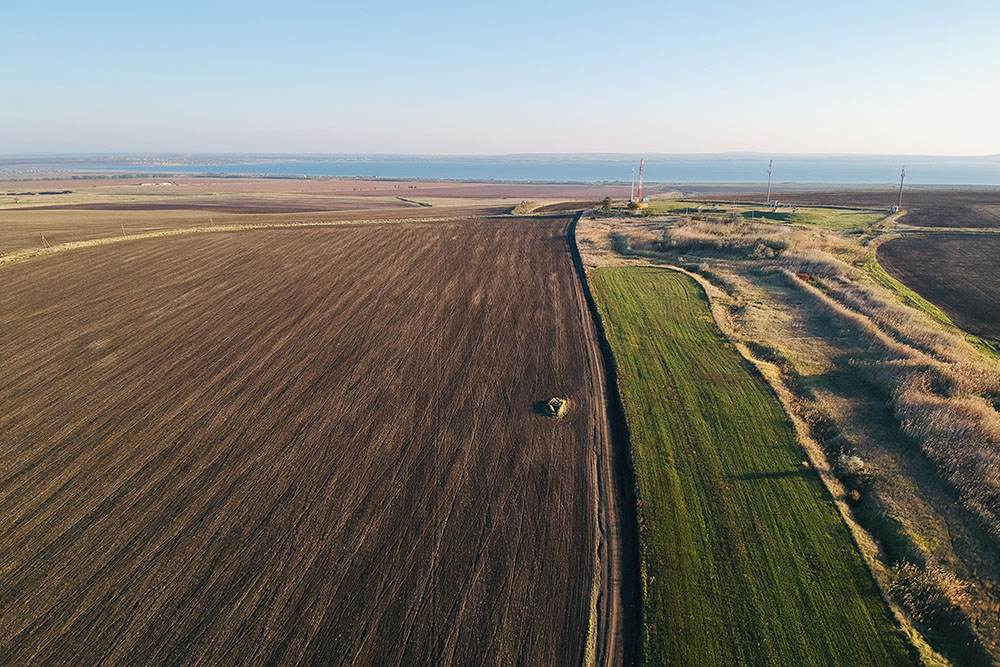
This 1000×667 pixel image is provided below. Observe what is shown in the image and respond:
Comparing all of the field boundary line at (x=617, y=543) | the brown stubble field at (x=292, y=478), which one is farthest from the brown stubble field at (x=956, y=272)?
the brown stubble field at (x=292, y=478)

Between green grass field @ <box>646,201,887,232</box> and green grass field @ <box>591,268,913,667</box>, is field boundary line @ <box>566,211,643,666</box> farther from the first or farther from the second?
green grass field @ <box>646,201,887,232</box>

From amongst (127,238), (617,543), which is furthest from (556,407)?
(127,238)

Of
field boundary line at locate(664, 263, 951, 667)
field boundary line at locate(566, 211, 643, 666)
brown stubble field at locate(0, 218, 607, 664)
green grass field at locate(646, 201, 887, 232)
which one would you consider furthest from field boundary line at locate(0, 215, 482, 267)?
field boundary line at locate(664, 263, 951, 667)

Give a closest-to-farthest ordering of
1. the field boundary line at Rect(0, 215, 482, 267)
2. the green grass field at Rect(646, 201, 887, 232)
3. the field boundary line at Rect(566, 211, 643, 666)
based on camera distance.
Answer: the field boundary line at Rect(566, 211, 643, 666)
the field boundary line at Rect(0, 215, 482, 267)
the green grass field at Rect(646, 201, 887, 232)

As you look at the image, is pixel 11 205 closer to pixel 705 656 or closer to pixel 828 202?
pixel 705 656

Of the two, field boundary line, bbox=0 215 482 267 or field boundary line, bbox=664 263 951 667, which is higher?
field boundary line, bbox=0 215 482 267

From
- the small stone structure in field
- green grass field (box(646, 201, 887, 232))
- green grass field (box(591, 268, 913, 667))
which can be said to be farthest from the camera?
green grass field (box(646, 201, 887, 232))

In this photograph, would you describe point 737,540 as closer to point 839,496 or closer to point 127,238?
point 839,496
